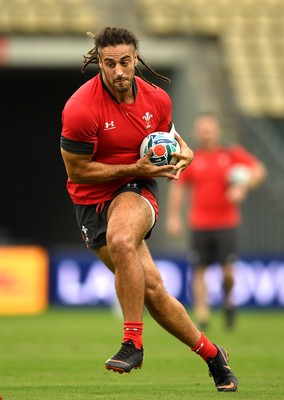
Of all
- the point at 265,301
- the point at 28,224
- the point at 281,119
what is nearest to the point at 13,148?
the point at 28,224

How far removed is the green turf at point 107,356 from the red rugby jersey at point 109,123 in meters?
1.34

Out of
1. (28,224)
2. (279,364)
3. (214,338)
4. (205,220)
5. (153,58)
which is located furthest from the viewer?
(28,224)

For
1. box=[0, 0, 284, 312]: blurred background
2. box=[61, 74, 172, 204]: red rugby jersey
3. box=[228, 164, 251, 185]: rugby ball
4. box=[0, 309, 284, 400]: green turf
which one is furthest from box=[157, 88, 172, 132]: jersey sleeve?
box=[0, 0, 284, 312]: blurred background

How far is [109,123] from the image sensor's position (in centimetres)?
737

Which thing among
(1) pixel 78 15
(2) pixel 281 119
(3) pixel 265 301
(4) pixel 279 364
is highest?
(1) pixel 78 15

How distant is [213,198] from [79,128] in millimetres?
7190

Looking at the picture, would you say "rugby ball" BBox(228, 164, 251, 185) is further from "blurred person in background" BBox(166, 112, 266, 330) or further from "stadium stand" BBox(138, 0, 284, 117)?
"stadium stand" BBox(138, 0, 284, 117)

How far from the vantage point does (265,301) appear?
16609 millimetres

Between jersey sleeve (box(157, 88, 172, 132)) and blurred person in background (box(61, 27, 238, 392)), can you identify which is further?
jersey sleeve (box(157, 88, 172, 132))

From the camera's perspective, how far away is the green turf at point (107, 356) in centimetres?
741

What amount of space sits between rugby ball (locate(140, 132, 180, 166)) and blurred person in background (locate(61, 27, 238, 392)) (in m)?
0.05

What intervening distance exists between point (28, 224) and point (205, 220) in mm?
9176

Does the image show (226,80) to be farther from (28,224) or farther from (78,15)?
(28,224)

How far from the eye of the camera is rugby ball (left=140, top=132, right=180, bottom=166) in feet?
24.0
